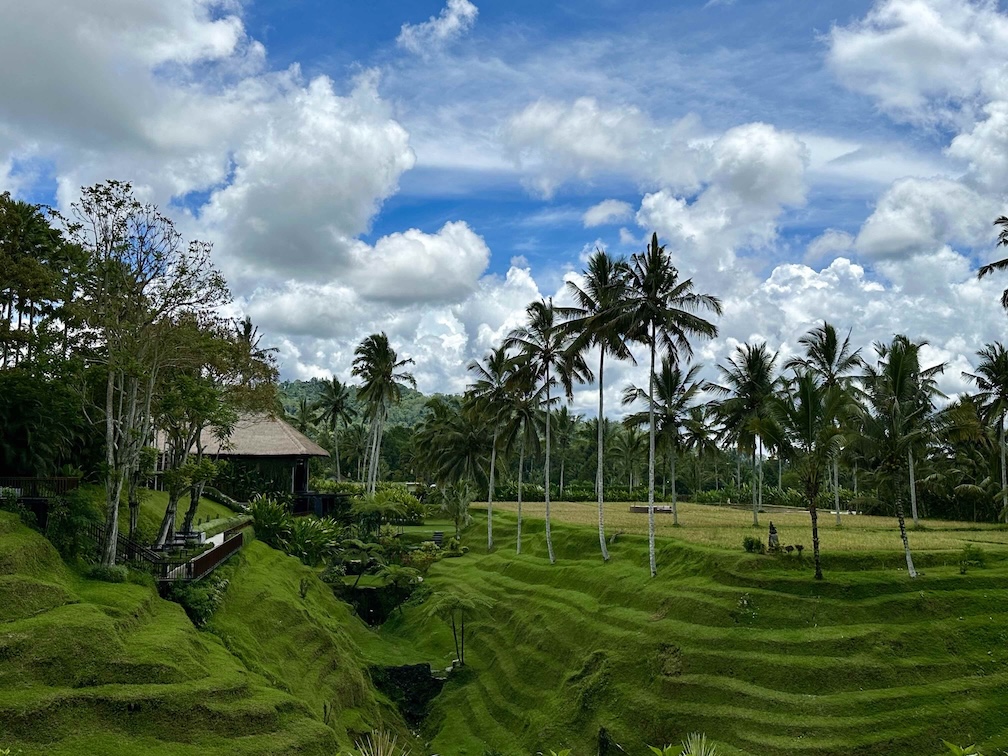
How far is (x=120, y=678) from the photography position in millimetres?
15102

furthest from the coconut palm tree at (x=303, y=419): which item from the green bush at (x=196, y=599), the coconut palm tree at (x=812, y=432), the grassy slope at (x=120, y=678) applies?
the coconut palm tree at (x=812, y=432)

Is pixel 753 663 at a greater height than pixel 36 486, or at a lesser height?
lesser

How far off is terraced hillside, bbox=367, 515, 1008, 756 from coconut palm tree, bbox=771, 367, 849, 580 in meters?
2.25

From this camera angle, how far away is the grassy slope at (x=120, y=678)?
13.8 metres

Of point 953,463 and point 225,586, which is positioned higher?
point 953,463

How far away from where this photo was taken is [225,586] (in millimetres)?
23438

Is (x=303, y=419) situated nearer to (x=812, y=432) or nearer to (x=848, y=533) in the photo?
(x=848, y=533)

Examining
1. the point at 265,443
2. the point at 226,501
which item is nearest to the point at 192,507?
the point at 226,501

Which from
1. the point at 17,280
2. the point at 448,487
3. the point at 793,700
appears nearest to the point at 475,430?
the point at 448,487

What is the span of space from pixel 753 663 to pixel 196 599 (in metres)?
16.5

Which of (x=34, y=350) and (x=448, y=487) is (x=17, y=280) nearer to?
(x=34, y=350)

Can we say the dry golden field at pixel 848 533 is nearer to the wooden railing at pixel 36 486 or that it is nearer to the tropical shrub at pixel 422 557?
the tropical shrub at pixel 422 557

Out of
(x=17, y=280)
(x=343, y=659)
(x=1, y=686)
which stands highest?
(x=17, y=280)

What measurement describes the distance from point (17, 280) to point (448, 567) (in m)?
26.3
